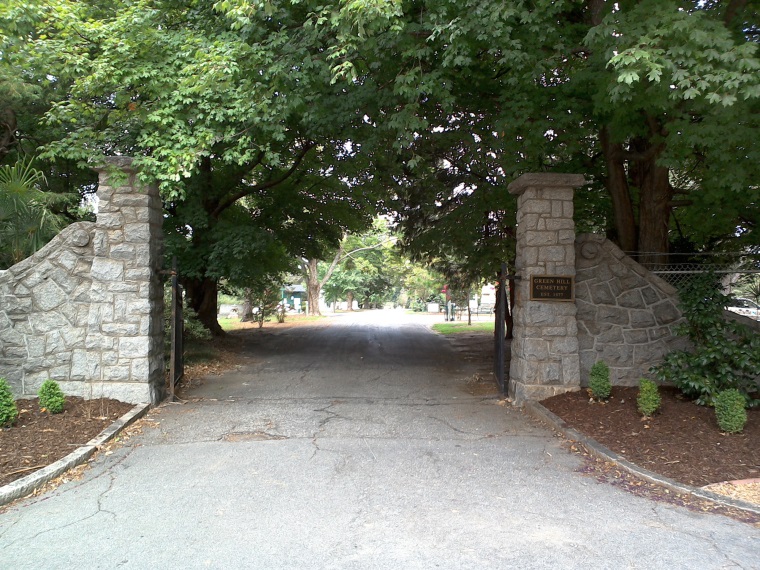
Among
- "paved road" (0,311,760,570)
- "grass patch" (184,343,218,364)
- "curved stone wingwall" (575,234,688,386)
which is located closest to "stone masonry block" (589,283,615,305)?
"curved stone wingwall" (575,234,688,386)

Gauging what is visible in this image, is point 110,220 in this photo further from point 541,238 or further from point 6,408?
point 541,238

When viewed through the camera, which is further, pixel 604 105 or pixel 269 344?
pixel 269 344

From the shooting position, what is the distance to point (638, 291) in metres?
7.67

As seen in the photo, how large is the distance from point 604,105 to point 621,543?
5.56m

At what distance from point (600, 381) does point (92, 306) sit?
6876 mm

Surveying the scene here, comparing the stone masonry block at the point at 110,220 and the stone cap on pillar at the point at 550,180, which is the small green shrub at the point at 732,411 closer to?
the stone cap on pillar at the point at 550,180

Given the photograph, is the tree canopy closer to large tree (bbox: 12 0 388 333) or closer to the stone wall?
large tree (bbox: 12 0 388 333)

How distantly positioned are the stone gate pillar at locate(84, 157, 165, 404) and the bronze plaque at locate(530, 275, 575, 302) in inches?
211

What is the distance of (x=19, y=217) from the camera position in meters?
7.76

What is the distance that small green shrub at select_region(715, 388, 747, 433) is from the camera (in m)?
5.42

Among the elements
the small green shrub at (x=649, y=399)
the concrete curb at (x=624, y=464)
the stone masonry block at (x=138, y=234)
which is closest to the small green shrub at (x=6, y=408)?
the stone masonry block at (x=138, y=234)

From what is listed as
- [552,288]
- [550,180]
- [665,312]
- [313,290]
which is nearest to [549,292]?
[552,288]

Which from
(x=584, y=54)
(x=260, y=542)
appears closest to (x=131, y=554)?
(x=260, y=542)

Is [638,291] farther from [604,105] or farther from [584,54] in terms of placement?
[584,54]
